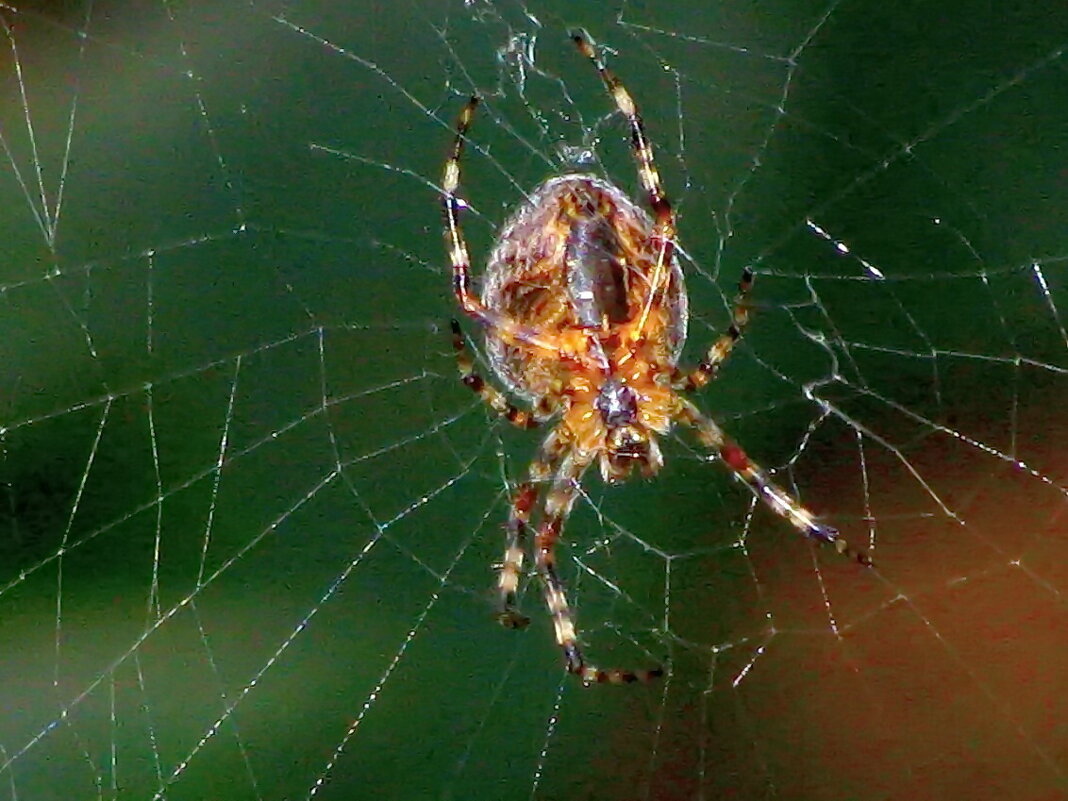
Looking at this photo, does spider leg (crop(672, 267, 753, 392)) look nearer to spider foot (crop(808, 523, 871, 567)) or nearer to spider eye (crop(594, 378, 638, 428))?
spider eye (crop(594, 378, 638, 428))

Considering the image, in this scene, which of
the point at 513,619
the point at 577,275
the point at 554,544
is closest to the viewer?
the point at 577,275

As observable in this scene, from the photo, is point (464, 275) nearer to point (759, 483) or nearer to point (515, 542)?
point (515, 542)

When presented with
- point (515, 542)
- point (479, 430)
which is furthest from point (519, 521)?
point (479, 430)

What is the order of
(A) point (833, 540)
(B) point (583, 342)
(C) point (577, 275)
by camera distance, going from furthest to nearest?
(A) point (833, 540), (B) point (583, 342), (C) point (577, 275)

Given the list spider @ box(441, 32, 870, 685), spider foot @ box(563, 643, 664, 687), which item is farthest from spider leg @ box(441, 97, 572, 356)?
spider foot @ box(563, 643, 664, 687)

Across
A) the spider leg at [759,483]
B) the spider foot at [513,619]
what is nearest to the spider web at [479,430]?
the spider foot at [513,619]

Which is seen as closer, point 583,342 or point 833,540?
point 583,342
